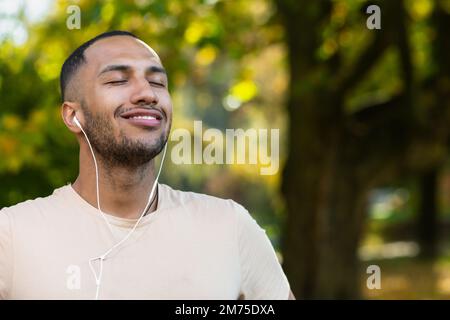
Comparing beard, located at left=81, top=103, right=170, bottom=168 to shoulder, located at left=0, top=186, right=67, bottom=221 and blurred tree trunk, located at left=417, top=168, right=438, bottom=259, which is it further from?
blurred tree trunk, located at left=417, top=168, right=438, bottom=259

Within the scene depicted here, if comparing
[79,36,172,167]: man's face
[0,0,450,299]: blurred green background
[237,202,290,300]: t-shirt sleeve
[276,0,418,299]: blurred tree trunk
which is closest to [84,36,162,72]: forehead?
[79,36,172,167]: man's face

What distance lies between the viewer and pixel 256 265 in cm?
277

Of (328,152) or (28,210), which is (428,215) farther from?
(28,210)

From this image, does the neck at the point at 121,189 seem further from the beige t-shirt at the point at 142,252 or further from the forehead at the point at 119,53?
the forehead at the point at 119,53

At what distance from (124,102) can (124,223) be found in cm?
39

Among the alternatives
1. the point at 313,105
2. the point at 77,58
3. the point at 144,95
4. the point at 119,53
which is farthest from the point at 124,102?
the point at 313,105

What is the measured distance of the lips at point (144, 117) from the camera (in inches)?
105

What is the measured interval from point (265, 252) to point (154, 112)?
0.60 metres

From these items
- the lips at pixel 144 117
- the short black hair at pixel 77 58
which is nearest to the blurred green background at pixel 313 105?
the short black hair at pixel 77 58

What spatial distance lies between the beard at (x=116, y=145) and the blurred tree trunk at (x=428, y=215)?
21491 millimetres

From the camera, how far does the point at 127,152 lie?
8.78ft

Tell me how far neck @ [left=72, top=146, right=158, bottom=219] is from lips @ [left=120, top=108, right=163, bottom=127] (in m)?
0.15

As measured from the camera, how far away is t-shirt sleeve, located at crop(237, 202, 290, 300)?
2.74 metres

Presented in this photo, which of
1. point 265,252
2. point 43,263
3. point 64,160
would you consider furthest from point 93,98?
point 64,160
